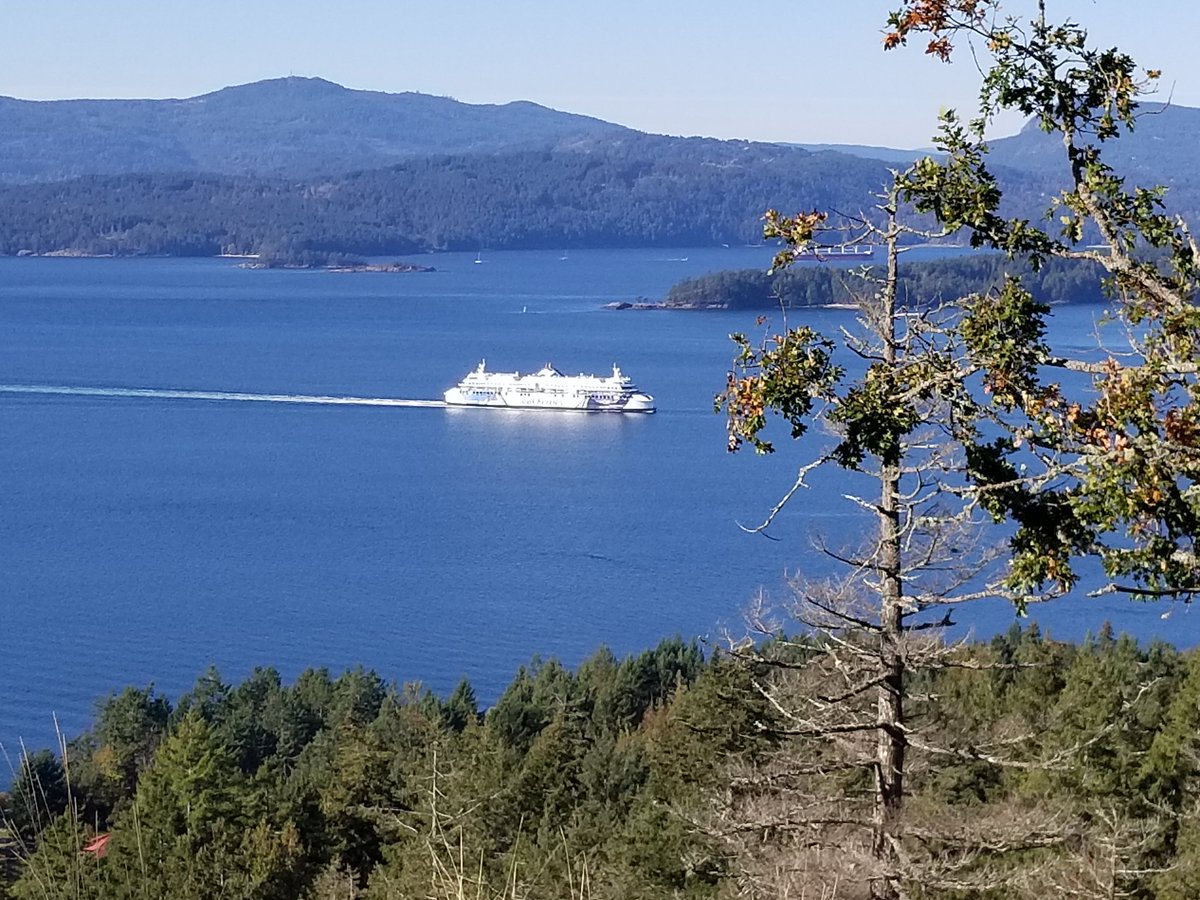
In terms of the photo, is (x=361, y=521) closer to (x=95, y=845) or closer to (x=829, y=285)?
(x=95, y=845)

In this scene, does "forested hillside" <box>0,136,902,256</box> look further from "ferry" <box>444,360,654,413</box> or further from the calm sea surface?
"ferry" <box>444,360,654,413</box>

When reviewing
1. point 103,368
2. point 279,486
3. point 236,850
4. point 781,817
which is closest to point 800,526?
point 279,486

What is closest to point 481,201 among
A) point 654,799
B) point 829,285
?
point 829,285

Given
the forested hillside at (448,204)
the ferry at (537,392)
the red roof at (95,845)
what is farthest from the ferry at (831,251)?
the forested hillside at (448,204)

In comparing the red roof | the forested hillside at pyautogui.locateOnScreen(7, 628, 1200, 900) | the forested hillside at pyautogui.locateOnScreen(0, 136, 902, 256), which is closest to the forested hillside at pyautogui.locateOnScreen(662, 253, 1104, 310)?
the forested hillside at pyautogui.locateOnScreen(7, 628, 1200, 900)

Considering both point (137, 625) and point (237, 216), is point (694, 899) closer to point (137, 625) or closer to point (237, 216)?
point (137, 625)
